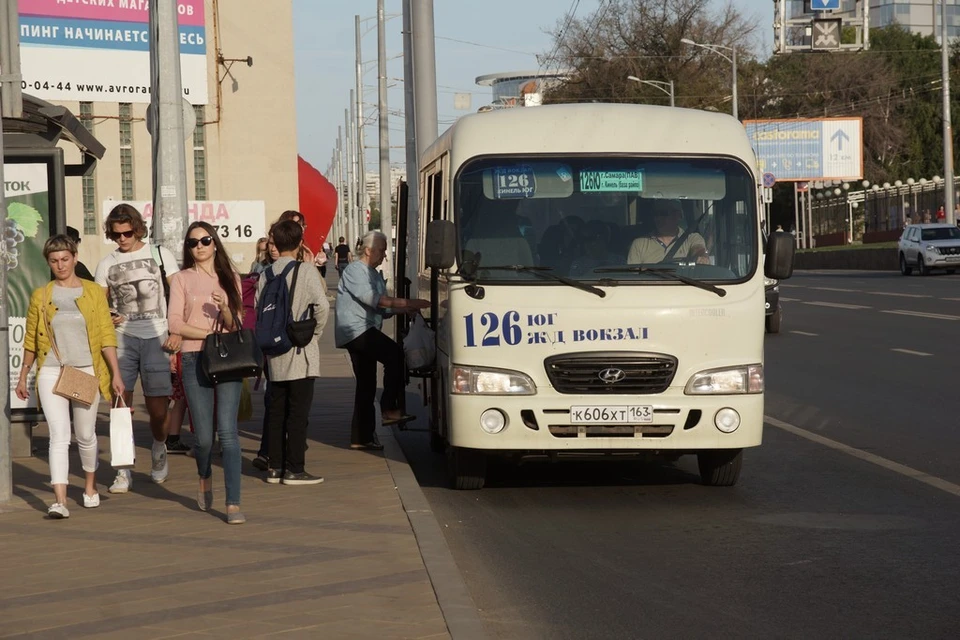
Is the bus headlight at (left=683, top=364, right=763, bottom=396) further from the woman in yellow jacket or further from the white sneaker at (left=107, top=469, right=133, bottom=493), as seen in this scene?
the white sneaker at (left=107, top=469, right=133, bottom=493)

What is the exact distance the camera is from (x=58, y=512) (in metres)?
8.91

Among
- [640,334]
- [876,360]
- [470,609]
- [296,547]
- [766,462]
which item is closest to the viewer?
[470,609]

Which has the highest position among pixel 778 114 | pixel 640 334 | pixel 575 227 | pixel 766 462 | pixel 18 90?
pixel 778 114

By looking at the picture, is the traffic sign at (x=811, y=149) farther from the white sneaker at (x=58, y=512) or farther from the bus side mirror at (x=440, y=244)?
the white sneaker at (x=58, y=512)

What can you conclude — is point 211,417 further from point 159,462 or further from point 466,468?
point 466,468

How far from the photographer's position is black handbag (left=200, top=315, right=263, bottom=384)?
8.70m

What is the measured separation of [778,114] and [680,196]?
88399 mm

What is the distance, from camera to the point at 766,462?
11.4 metres

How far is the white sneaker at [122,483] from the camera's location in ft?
32.8

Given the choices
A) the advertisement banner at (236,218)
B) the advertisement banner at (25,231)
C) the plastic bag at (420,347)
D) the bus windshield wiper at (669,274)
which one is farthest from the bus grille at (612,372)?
the advertisement banner at (236,218)

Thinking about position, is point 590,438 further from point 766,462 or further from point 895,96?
point 895,96

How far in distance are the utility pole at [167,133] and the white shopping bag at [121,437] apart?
312 cm

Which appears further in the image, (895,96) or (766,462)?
(895,96)

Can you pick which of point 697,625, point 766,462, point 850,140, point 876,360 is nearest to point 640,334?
point 766,462
